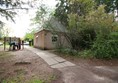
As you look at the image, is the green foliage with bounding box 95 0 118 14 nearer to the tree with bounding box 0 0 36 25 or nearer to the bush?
the bush

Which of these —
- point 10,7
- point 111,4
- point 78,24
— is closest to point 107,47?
point 78,24

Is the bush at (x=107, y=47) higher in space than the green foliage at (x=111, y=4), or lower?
lower

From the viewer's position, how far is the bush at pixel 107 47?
1067 centimetres

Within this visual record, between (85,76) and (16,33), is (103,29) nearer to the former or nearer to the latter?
(85,76)

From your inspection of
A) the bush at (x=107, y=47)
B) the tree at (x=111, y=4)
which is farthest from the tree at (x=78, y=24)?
the tree at (x=111, y=4)

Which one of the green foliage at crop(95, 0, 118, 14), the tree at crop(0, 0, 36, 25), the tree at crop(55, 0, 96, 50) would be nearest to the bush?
the tree at crop(55, 0, 96, 50)

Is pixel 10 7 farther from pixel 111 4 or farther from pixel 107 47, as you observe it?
pixel 111 4

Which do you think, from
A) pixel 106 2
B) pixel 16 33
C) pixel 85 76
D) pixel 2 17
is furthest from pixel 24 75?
pixel 16 33

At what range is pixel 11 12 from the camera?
9.75m

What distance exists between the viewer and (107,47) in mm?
10766

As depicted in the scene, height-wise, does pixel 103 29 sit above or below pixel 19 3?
below

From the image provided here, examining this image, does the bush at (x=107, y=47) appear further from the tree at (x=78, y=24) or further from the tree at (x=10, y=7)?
the tree at (x=10, y=7)

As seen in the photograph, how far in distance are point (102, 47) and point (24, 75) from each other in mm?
6642

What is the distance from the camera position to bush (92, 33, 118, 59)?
10.7 meters
